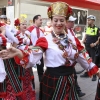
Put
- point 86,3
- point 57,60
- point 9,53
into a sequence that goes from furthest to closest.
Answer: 1. point 86,3
2. point 57,60
3. point 9,53

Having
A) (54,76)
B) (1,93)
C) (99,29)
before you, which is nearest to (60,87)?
(54,76)

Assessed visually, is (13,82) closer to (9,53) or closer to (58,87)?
(58,87)

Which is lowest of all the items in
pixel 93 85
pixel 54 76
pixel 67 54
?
pixel 93 85

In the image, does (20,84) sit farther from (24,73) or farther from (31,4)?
(31,4)

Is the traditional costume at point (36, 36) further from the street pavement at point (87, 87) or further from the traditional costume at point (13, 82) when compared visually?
the traditional costume at point (13, 82)

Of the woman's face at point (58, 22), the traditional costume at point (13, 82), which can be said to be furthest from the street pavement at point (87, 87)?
the woman's face at point (58, 22)

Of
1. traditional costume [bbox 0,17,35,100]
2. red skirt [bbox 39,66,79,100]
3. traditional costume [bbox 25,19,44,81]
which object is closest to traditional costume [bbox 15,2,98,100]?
red skirt [bbox 39,66,79,100]

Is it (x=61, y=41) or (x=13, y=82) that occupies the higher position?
(x=61, y=41)

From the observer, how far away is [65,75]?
208 centimetres

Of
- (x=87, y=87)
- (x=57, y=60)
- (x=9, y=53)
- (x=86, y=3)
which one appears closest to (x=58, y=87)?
(x=57, y=60)

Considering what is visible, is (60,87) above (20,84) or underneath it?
above

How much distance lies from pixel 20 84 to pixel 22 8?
6.12 metres

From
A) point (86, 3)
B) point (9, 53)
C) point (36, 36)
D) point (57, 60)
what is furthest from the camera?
point (86, 3)

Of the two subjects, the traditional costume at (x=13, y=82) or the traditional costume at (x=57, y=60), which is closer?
the traditional costume at (x=57, y=60)
